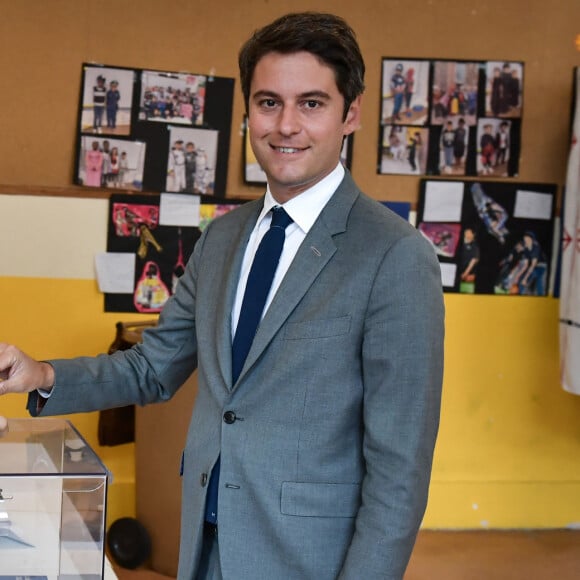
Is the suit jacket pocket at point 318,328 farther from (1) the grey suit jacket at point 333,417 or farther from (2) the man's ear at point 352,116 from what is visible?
(2) the man's ear at point 352,116

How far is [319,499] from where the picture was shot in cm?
151

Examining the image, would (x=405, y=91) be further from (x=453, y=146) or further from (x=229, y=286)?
(x=229, y=286)

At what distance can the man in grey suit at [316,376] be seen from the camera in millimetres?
1469

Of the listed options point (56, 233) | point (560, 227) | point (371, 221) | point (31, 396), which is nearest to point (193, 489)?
point (31, 396)

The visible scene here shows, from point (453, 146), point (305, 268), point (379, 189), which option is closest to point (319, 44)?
A: point (305, 268)

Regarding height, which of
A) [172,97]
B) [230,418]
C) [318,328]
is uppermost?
[172,97]

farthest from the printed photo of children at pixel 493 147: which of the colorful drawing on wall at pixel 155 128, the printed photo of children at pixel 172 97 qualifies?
the printed photo of children at pixel 172 97

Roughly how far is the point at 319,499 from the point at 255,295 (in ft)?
1.21

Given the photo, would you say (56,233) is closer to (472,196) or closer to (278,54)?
(472,196)

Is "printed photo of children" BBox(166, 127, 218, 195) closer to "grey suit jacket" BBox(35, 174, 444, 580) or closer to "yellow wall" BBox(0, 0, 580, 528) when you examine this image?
"yellow wall" BBox(0, 0, 580, 528)

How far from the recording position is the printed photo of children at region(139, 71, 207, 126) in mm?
3967

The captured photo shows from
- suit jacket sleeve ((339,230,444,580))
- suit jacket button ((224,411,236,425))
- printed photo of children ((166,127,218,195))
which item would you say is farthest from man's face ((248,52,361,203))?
printed photo of children ((166,127,218,195))

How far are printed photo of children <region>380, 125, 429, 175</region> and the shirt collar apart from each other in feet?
8.53

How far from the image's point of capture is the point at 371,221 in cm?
159
